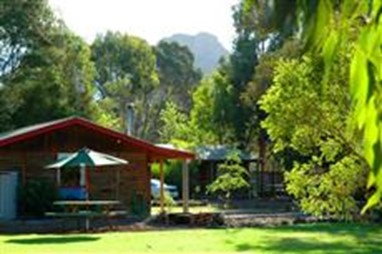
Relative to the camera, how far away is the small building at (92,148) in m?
34.3

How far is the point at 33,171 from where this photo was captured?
34.6 metres

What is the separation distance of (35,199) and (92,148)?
11.7ft

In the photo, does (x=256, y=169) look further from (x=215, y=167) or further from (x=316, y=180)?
(x=316, y=180)

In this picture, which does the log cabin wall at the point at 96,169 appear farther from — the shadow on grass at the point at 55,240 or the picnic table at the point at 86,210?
the shadow on grass at the point at 55,240

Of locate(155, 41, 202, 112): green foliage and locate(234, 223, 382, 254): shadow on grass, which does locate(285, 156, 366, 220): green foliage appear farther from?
locate(155, 41, 202, 112): green foliage

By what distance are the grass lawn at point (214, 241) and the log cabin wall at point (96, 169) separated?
26.7 feet

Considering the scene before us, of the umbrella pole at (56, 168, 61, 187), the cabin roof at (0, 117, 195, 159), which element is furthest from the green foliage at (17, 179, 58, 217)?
Result: the cabin roof at (0, 117, 195, 159)

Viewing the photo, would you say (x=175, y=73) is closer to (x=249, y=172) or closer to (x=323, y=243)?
(x=249, y=172)

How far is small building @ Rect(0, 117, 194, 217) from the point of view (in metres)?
34.3

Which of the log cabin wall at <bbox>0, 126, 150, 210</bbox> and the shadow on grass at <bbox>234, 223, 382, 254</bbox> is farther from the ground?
the log cabin wall at <bbox>0, 126, 150, 210</bbox>

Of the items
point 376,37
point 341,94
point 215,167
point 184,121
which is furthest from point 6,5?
point 376,37

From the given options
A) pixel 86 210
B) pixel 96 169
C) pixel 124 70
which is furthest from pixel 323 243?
pixel 124 70

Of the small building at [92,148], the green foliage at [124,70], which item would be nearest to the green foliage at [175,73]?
the green foliage at [124,70]

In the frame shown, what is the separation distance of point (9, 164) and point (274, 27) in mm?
32813
